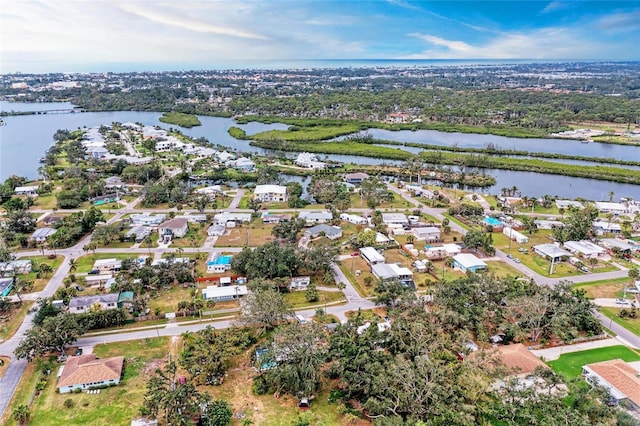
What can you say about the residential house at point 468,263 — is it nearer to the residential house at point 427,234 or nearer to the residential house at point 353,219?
the residential house at point 427,234

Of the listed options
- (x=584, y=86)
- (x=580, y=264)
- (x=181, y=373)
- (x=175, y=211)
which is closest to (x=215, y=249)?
(x=175, y=211)

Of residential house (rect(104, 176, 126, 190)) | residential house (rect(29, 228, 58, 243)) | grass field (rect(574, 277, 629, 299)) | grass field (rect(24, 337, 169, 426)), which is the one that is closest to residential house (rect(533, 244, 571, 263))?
grass field (rect(574, 277, 629, 299))

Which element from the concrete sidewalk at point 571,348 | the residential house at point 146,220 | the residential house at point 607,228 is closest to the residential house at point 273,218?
the residential house at point 146,220

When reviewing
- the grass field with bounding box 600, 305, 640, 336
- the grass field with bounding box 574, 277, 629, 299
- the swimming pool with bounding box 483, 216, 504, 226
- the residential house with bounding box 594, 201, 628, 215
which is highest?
the residential house with bounding box 594, 201, 628, 215

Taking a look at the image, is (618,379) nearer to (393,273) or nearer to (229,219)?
(393,273)

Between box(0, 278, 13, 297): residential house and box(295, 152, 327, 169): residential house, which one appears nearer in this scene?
box(0, 278, 13, 297): residential house

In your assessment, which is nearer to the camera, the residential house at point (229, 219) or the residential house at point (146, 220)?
the residential house at point (146, 220)

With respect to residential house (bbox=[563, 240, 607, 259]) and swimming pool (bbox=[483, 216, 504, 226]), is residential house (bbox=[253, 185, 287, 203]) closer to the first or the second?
swimming pool (bbox=[483, 216, 504, 226])

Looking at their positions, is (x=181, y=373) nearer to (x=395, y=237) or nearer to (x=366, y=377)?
(x=366, y=377)
